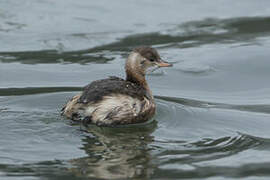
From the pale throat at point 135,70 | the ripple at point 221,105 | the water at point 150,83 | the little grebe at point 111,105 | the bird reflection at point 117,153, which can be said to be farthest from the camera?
the ripple at point 221,105

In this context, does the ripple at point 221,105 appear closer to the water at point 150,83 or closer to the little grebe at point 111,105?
the water at point 150,83

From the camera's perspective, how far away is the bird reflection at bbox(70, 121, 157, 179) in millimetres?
6637

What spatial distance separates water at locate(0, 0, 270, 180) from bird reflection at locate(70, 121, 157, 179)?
0.04ft

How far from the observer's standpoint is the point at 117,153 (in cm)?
727

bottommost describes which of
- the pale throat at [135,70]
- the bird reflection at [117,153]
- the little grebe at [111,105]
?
the bird reflection at [117,153]

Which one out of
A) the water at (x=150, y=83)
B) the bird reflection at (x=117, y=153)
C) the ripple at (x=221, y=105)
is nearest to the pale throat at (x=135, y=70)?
the water at (x=150, y=83)

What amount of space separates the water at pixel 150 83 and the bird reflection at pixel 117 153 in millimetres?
12

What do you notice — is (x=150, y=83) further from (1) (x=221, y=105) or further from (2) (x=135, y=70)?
(2) (x=135, y=70)

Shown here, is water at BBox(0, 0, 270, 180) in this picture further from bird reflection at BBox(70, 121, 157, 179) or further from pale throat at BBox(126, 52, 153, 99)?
pale throat at BBox(126, 52, 153, 99)

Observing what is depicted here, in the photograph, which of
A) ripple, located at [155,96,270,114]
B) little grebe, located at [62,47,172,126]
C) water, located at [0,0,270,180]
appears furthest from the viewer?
ripple, located at [155,96,270,114]

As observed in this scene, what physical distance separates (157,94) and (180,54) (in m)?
2.39

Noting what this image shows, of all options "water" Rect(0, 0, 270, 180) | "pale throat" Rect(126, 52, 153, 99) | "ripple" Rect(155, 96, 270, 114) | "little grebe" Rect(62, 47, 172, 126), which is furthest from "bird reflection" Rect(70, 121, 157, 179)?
"ripple" Rect(155, 96, 270, 114)

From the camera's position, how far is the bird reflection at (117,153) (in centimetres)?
664

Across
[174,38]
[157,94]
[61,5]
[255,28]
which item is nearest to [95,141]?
[157,94]
